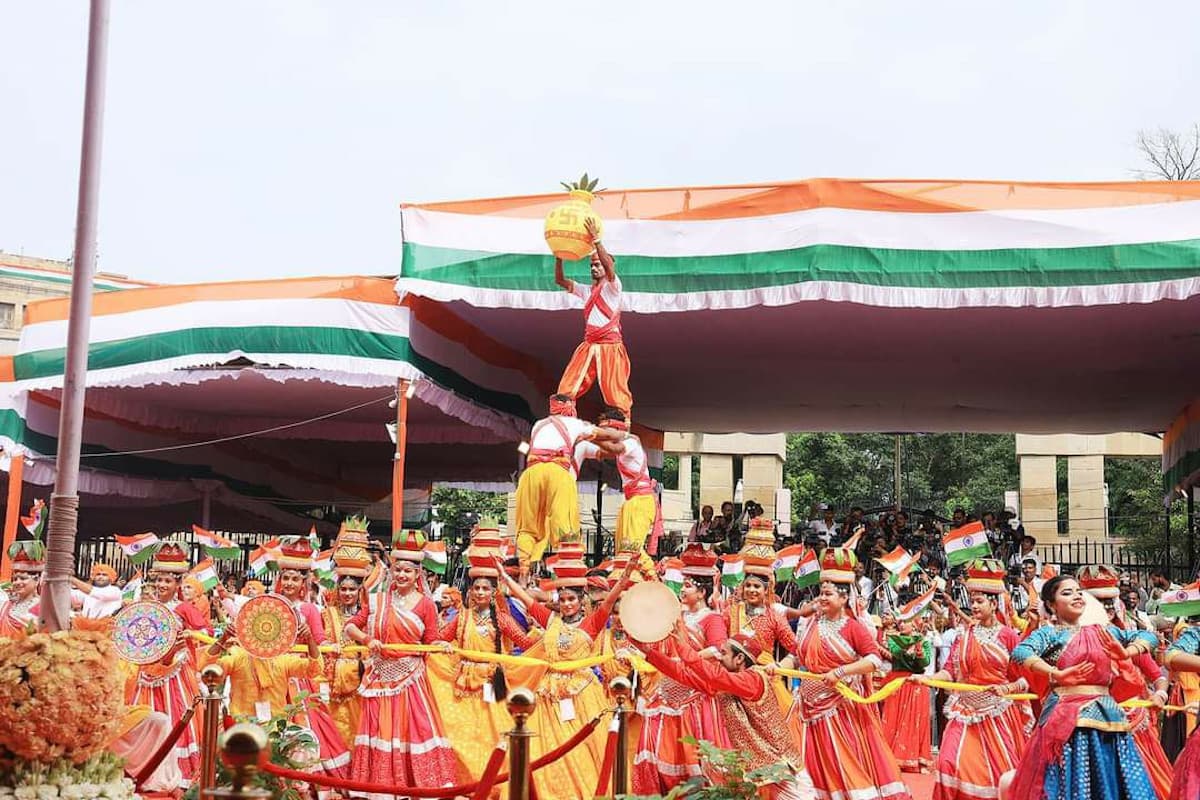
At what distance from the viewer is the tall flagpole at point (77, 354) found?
24.3ft

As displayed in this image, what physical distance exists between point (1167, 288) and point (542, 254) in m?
6.14

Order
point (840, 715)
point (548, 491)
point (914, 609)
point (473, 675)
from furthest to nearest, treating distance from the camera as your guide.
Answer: point (548, 491) → point (914, 609) → point (473, 675) → point (840, 715)

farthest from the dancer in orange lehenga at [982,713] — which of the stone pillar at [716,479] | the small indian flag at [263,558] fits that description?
the stone pillar at [716,479]

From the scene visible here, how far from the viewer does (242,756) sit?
3.49m

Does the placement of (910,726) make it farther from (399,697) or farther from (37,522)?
(37,522)

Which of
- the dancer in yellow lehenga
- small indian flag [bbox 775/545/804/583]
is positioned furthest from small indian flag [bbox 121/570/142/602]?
small indian flag [bbox 775/545/804/583]

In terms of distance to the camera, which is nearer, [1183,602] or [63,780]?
[63,780]

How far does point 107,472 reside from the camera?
2122 cm

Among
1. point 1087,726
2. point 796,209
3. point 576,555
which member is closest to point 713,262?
point 796,209

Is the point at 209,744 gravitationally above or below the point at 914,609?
below

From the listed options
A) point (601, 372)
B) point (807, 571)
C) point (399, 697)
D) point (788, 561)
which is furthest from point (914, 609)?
point (601, 372)

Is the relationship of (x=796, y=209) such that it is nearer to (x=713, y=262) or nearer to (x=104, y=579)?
(x=713, y=262)

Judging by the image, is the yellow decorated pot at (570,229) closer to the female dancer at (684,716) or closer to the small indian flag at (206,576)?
the small indian flag at (206,576)

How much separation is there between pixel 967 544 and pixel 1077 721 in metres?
3.80
